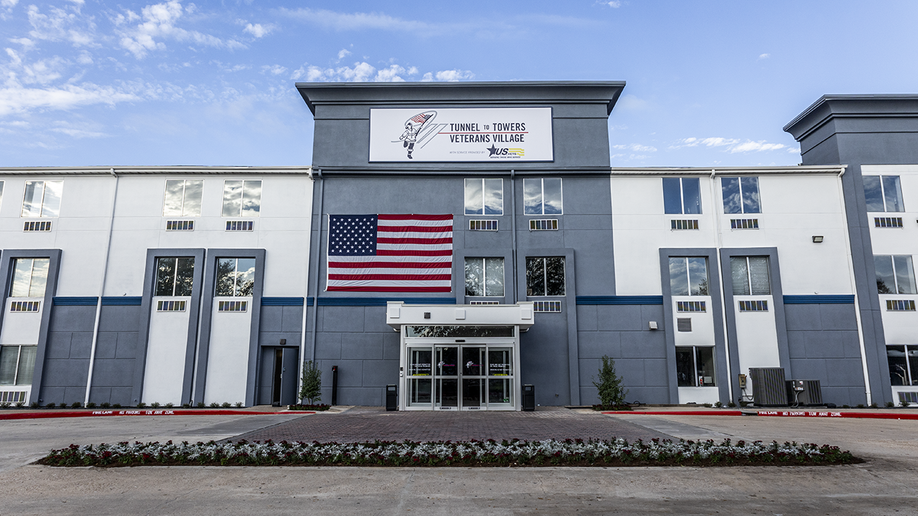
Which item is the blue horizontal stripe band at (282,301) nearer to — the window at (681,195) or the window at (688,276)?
the window at (688,276)

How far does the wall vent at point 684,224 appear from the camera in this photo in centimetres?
2250

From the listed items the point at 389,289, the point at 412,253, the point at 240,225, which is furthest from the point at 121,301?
the point at 412,253

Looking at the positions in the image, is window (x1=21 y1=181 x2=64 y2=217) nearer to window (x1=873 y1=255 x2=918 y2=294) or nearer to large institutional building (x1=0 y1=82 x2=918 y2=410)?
large institutional building (x1=0 y1=82 x2=918 y2=410)

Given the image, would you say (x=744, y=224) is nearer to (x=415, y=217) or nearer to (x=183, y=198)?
(x=415, y=217)

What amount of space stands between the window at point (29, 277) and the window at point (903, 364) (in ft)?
109

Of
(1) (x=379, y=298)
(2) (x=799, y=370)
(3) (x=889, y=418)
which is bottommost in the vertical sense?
(3) (x=889, y=418)

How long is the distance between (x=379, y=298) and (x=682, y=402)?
1226 cm

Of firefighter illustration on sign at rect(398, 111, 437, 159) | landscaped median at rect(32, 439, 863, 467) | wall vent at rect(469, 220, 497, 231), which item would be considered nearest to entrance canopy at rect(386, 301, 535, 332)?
wall vent at rect(469, 220, 497, 231)

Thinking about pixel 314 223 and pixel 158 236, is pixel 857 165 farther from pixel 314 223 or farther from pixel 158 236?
pixel 158 236

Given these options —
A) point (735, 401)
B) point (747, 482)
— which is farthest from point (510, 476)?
point (735, 401)

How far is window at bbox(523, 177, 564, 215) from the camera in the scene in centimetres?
2275

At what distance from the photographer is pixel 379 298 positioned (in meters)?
21.8

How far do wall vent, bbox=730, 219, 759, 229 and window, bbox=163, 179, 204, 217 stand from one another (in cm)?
2171

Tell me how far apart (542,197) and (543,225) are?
1.24 meters
